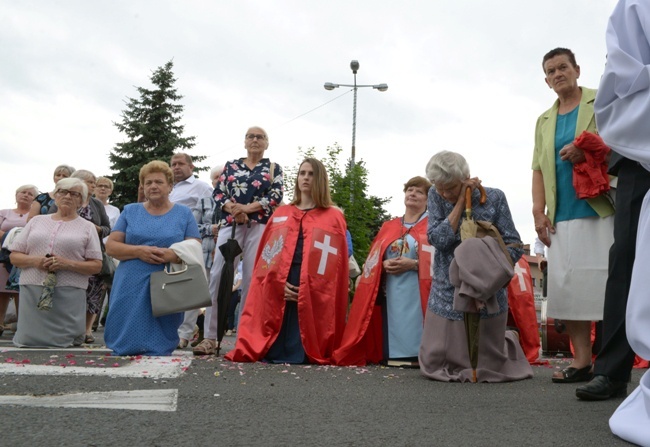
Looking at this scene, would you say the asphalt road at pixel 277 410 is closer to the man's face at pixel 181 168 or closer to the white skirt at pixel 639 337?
the white skirt at pixel 639 337

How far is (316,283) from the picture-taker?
7285 mm

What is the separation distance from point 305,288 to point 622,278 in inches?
129

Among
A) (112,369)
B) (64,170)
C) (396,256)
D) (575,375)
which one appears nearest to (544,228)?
(575,375)

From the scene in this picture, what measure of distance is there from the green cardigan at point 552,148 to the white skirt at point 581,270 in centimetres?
12

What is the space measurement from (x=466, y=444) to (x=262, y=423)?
894mm

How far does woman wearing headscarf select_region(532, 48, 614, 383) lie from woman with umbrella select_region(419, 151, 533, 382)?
0.37 m

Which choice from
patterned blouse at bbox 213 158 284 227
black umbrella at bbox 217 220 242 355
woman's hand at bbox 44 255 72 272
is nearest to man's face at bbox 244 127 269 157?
patterned blouse at bbox 213 158 284 227

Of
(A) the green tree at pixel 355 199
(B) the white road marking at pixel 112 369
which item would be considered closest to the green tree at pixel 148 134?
(A) the green tree at pixel 355 199

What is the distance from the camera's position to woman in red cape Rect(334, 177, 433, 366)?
7461 millimetres

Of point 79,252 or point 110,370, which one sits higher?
point 79,252

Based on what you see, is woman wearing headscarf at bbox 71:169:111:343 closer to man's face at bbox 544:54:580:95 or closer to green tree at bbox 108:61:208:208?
man's face at bbox 544:54:580:95

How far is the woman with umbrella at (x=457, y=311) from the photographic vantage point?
5.96 meters

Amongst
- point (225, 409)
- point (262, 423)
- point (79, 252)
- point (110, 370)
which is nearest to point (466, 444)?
point (262, 423)

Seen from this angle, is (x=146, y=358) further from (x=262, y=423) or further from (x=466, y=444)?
(x=466, y=444)
